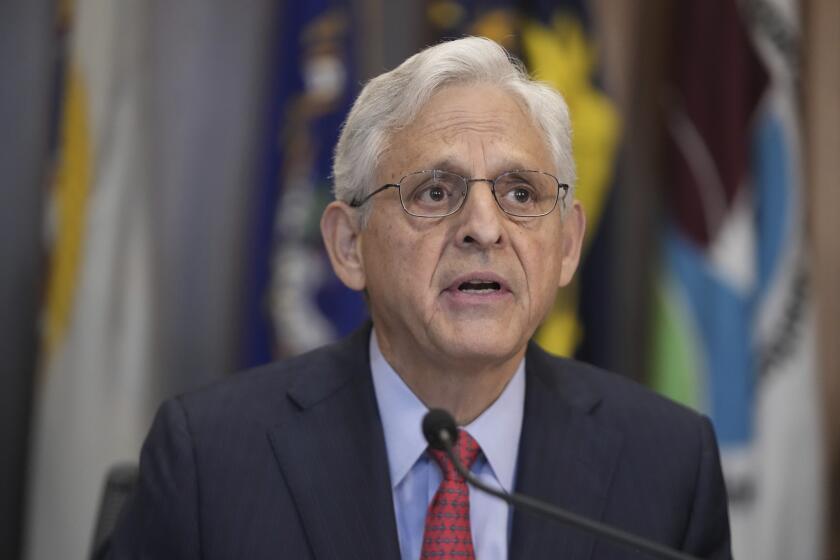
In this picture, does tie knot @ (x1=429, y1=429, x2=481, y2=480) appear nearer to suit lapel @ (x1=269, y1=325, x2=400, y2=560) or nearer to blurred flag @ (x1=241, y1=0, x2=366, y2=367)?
suit lapel @ (x1=269, y1=325, x2=400, y2=560)

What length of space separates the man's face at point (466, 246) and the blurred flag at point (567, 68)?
1.47 m

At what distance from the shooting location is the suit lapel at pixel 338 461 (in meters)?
1.48

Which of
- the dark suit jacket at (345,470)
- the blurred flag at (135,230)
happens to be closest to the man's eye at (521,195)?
the dark suit jacket at (345,470)

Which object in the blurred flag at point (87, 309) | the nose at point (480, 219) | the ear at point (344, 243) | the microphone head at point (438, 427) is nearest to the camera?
the microphone head at point (438, 427)

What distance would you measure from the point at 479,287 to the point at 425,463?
0.32 metres

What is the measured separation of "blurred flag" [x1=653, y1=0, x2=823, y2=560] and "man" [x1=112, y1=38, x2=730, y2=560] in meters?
1.46

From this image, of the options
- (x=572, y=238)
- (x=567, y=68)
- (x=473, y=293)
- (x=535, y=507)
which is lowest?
(x=535, y=507)

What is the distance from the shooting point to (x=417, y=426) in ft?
5.26

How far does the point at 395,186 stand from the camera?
1562 mm

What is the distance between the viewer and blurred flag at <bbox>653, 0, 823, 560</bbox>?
3.10 meters

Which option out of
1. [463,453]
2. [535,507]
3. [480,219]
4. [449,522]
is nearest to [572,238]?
[480,219]

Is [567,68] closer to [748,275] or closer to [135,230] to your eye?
[748,275]

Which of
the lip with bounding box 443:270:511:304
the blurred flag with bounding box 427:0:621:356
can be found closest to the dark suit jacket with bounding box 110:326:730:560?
the lip with bounding box 443:270:511:304

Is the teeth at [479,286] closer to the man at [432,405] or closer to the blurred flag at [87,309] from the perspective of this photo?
the man at [432,405]
